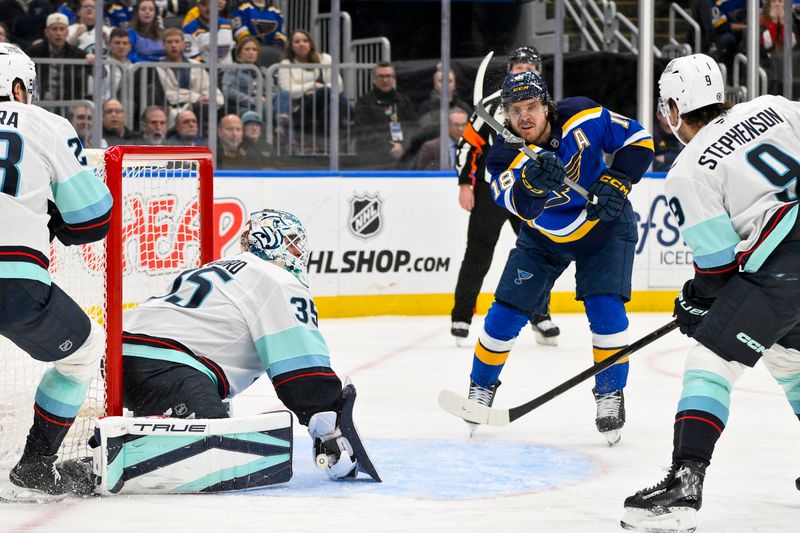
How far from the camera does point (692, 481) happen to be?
8.66ft

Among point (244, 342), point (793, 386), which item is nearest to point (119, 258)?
point (244, 342)

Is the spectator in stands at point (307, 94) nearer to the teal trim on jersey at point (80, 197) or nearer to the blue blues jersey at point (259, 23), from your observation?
the blue blues jersey at point (259, 23)

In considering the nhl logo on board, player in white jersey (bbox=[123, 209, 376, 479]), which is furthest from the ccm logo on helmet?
the nhl logo on board

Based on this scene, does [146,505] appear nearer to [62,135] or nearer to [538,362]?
[62,135]

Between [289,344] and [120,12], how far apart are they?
4.62 meters

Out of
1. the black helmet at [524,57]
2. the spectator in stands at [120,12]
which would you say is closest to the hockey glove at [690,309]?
the black helmet at [524,57]

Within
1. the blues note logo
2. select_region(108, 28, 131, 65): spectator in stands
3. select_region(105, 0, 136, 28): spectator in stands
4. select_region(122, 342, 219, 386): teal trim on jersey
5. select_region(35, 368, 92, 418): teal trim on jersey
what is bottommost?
select_region(35, 368, 92, 418): teal trim on jersey

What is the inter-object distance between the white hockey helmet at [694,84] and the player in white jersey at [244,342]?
3.18 ft

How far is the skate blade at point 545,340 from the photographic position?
620 cm

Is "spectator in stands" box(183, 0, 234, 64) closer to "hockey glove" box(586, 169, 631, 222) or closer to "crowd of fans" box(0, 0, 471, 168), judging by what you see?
"crowd of fans" box(0, 0, 471, 168)

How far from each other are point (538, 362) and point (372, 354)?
74 centimetres

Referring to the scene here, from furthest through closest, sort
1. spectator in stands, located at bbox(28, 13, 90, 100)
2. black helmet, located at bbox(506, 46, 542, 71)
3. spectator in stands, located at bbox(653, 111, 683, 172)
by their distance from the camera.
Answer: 1. spectator in stands, located at bbox(653, 111, 683, 172)
2. spectator in stands, located at bbox(28, 13, 90, 100)
3. black helmet, located at bbox(506, 46, 542, 71)

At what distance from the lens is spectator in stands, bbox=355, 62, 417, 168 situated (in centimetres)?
751

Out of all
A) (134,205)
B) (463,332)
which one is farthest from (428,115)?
(134,205)
